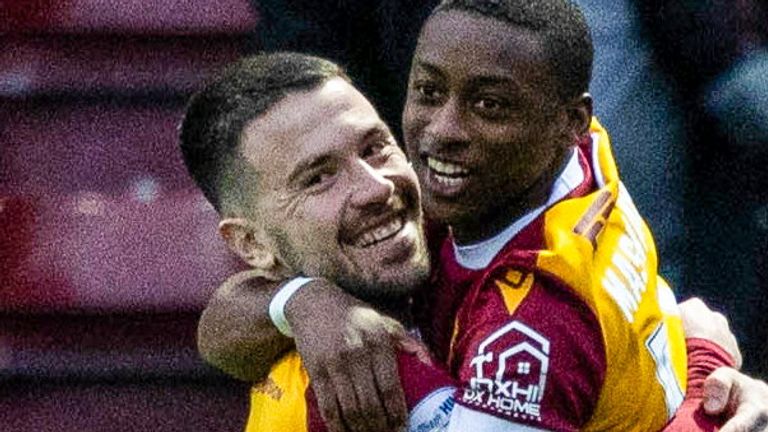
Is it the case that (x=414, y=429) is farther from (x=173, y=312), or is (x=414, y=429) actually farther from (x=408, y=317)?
(x=173, y=312)

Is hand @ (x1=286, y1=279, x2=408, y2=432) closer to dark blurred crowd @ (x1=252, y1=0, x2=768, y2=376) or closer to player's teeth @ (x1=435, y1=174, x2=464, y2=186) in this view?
player's teeth @ (x1=435, y1=174, x2=464, y2=186)

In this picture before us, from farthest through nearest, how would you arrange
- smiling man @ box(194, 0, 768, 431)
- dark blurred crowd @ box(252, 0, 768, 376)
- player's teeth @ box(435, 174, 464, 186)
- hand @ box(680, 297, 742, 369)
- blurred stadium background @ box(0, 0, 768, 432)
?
blurred stadium background @ box(0, 0, 768, 432) → dark blurred crowd @ box(252, 0, 768, 376) → hand @ box(680, 297, 742, 369) → player's teeth @ box(435, 174, 464, 186) → smiling man @ box(194, 0, 768, 431)

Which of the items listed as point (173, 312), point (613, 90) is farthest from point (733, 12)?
point (173, 312)

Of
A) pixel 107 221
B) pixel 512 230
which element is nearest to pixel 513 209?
pixel 512 230

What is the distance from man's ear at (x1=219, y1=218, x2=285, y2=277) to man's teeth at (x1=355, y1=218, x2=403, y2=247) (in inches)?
5.4

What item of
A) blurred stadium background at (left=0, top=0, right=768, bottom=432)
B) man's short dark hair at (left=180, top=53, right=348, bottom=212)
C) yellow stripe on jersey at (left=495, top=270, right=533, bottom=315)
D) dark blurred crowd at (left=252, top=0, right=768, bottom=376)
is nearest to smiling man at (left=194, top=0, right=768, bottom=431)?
yellow stripe on jersey at (left=495, top=270, right=533, bottom=315)

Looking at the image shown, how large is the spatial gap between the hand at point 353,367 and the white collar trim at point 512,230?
0.12m

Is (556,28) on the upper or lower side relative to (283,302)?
upper

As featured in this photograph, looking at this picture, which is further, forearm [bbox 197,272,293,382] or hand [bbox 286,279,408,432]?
forearm [bbox 197,272,293,382]

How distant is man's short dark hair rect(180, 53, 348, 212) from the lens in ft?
7.78

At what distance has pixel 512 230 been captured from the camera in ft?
7.45

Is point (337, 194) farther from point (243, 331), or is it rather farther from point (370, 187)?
point (243, 331)

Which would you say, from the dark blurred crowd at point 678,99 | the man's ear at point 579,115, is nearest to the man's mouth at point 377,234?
the man's ear at point 579,115

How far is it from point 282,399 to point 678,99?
0.96 metres
